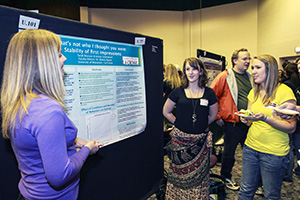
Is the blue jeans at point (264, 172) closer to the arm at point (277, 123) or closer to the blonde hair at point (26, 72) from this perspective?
the arm at point (277, 123)

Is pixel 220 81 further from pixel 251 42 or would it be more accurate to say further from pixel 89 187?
pixel 251 42

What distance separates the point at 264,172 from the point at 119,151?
117 cm

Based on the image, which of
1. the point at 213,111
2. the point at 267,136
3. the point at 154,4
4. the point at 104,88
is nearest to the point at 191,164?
the point at 213,111

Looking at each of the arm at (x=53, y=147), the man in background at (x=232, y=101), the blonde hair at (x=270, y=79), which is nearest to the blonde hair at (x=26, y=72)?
the arm at (x=53, y=147)

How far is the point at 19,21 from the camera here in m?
1.04

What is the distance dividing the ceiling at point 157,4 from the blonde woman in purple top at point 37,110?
606 cm

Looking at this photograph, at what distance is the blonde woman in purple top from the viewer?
2.56 ft

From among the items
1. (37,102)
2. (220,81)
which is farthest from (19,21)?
(220,81)

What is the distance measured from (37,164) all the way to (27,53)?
0.47 metres

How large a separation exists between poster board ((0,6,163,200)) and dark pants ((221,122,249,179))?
3.01ft

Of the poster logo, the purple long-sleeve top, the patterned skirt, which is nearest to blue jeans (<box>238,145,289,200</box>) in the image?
the patterned skirt

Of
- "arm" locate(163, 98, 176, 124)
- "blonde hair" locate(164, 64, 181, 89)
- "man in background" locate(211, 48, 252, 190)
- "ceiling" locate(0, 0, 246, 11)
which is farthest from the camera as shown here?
"ceiling" locate(0, 0, 246, 11)

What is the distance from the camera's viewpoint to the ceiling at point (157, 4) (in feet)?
20.5

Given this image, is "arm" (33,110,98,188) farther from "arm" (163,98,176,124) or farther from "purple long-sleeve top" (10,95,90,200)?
"arm" (163,98,176,124)
